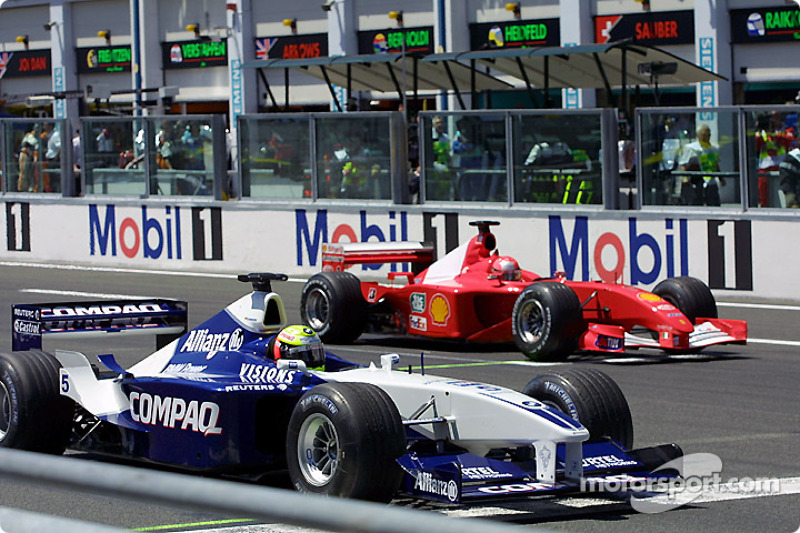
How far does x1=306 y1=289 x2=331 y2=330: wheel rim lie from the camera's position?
13.4 meters

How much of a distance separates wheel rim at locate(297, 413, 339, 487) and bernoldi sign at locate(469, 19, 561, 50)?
80.5 ft

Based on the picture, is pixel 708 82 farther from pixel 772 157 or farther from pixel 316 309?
pixel 316 309

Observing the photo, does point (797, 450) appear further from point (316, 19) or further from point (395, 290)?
point (316, 19)

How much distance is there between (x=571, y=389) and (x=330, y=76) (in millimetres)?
18397

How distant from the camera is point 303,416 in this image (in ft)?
22.1

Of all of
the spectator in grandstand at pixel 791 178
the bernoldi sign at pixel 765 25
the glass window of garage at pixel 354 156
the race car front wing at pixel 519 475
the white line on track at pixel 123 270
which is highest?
the bernoldi sign at pixel 765 25

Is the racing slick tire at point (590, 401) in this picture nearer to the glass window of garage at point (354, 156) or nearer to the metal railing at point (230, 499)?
the metal railing at point (230, 499)

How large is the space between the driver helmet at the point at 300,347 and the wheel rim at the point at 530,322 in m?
4.47

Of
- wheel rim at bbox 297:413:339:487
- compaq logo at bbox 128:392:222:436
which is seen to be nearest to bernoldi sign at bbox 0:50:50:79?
compaq logo at bbox 128:392:222:436

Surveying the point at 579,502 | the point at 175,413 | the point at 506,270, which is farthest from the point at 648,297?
the point at 175,413

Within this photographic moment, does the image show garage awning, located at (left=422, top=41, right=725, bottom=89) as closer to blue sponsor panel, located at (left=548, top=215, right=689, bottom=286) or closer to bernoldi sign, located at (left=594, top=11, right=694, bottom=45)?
blue sponsor panel, located at (left=548, top=215, right=689, bottom=286)

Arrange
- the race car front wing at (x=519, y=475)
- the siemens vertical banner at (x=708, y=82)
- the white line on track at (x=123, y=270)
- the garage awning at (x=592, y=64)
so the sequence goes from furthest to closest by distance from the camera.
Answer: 1. the siemens vertical banner at (x=708, y=82)
2. the garage awning at (x=592, y=64)
3. the white line on track at (x=123, y=270)
4. the race car front wing at (x=519, y=475)

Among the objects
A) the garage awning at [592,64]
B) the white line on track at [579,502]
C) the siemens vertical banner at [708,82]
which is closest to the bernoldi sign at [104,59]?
the siemens vertical banner at [708,82]

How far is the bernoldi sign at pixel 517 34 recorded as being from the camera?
30.9 meters
